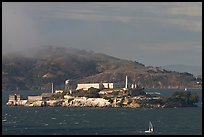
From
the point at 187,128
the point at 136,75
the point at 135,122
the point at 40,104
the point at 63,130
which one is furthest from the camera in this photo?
the point at 136,75

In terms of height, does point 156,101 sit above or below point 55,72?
below

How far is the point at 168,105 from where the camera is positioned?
300 ft

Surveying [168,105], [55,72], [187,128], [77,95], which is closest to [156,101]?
[168,105]

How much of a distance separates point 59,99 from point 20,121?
38.7m

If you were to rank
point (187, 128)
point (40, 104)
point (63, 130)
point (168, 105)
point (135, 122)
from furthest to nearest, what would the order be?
1. point (40, 104)
2. point (168, 105)
3. point (135, 122)
4. point (187, 128)
5. point (63, 130)

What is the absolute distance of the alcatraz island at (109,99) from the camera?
92000mm

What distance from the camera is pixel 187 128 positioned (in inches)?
2149

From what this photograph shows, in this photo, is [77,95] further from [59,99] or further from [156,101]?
[156,101]

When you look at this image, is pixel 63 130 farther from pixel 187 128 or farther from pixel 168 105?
pixel 168 105

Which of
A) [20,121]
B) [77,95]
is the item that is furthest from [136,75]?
[20,121]

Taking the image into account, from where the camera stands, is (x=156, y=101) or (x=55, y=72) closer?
(x=156, y=101)

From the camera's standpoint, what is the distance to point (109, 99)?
311 feet

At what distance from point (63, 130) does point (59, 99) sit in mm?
51867

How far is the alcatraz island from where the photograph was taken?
92.0 metres
